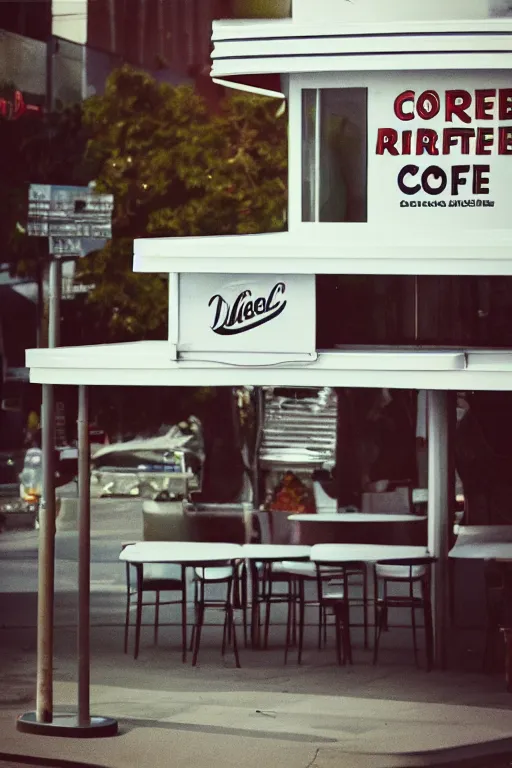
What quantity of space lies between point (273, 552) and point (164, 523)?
754cm

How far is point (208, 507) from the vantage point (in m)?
22.0

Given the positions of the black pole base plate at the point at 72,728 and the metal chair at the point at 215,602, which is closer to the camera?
the black pole base plate at the point at 72,728

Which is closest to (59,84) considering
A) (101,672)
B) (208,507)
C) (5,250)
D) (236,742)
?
(5,250)

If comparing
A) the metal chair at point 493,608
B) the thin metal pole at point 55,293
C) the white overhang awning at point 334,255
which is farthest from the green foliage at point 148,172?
the thin metal pole at point 55,293

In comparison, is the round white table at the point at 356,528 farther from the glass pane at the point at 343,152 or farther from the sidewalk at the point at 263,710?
the glass pane at the point at 343,152

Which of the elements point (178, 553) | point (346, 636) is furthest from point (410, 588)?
point (178, 553)

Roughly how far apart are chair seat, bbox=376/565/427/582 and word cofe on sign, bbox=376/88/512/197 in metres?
3.27

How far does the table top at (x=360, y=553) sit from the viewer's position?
1381 cm

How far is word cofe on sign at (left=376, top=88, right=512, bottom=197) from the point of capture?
1254cm

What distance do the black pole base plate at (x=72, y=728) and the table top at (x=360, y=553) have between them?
10.5ft

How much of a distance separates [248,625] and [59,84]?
532 inches

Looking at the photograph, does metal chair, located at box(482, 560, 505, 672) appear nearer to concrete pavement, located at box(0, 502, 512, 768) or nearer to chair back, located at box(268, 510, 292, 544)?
concrete pavement, located at box(0, 502, 512, 768)

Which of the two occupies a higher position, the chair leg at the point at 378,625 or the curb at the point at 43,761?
the chair leg at the point at 378,625

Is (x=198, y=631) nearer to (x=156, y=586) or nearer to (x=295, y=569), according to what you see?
(x=156, y=586)
